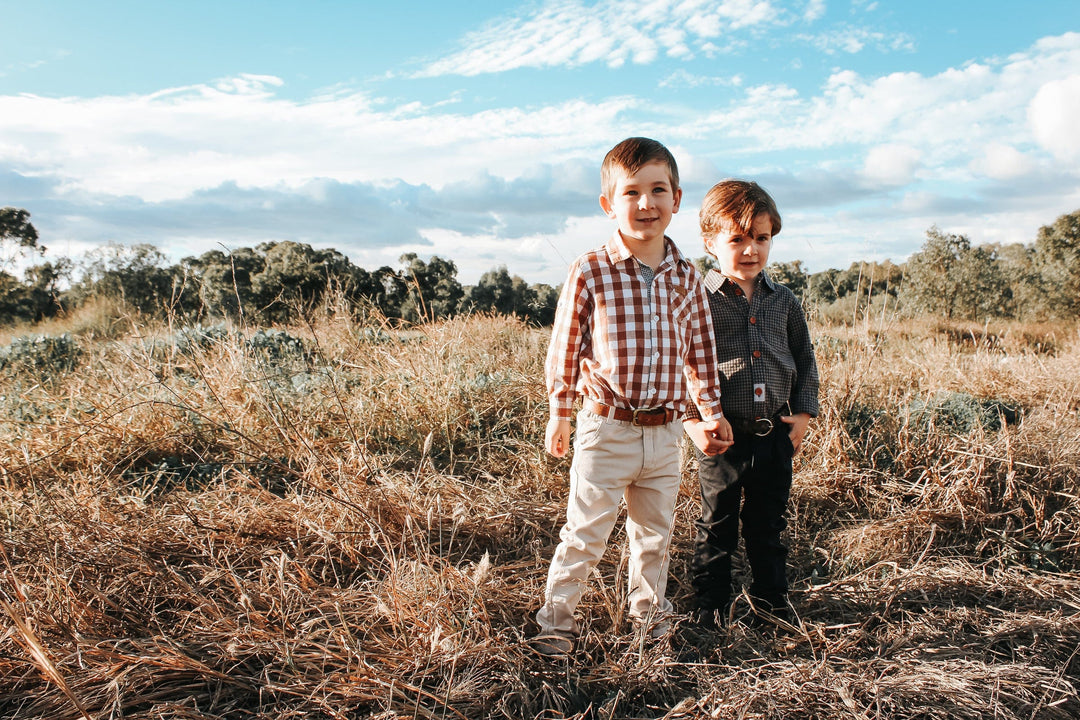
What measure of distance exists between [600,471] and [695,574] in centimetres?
75

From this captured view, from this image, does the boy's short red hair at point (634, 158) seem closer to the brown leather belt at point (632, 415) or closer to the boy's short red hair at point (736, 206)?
the boy's short red hair at point (736, 206)

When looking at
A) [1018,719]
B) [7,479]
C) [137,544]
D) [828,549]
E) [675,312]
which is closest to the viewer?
[1018,719]

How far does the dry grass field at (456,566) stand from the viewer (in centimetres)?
193

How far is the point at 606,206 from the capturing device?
6.85ft

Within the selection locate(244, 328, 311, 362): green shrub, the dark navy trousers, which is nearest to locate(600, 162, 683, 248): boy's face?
the dark navy trousers

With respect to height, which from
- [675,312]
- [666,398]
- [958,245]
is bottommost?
[666,398]

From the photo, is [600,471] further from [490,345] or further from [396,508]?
[490,345]

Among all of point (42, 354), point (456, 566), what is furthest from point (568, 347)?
point (42, 354)

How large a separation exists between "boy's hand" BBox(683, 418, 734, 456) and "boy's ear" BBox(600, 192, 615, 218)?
79cm

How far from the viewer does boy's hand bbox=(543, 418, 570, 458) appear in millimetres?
1972

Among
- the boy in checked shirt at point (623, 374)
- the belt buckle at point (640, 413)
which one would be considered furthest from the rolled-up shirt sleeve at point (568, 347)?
the belt buckle at point (640, 413)

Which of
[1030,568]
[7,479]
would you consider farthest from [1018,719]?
[7,479]

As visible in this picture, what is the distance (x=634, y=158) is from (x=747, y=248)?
58cm

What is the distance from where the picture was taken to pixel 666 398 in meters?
2.00
